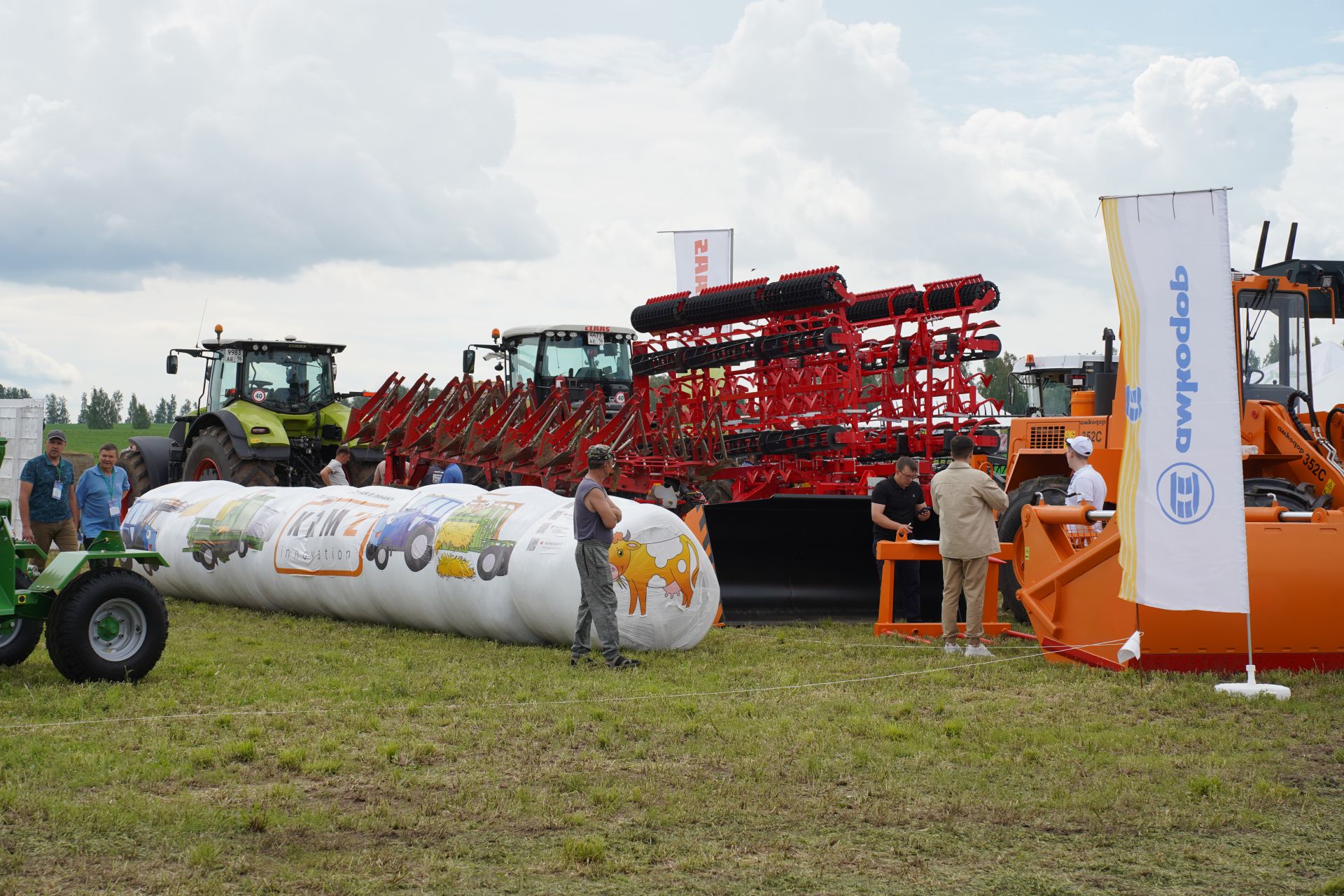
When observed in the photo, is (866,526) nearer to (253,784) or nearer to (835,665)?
(835,665)

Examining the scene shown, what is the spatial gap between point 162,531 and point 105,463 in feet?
4.42

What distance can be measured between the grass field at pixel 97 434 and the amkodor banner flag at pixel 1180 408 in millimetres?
48243

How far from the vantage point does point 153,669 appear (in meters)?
8.61

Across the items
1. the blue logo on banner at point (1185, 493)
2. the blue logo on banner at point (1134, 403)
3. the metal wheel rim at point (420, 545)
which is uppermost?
the blue logo on banner at point (1134, 403)

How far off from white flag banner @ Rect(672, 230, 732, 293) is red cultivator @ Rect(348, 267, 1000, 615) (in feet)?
25.1

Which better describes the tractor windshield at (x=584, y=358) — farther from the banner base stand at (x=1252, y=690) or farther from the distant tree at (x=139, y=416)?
the distant tree at (x=139, y=416)

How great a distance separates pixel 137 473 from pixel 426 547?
982cm

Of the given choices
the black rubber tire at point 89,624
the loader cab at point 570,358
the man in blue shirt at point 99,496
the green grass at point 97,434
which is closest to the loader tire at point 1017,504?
the black rubber tire at point 89,624

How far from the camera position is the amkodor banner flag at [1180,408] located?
758cm

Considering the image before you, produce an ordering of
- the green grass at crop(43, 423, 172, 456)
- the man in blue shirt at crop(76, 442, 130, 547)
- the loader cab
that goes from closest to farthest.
Result: the man in blue shirt at crop(76, 442, 130, 547) < the loader cab < the green grass at crop(43, 423, 172, 456)

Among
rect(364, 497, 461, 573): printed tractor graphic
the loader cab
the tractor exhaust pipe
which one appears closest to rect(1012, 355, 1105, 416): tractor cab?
the loader cab

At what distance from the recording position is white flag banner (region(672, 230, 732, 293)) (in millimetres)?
25938

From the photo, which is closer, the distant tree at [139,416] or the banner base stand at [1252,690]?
the banner base stand at [1252,690]

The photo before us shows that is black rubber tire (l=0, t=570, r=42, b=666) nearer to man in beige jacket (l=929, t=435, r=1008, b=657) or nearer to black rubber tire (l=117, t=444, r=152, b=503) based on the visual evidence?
man in beige jacket (l=929, t=435, r=1008, b=657)
